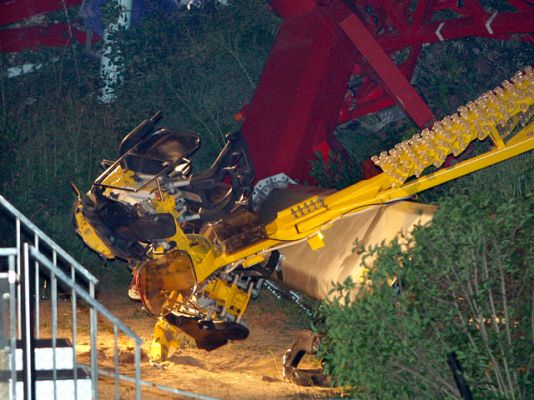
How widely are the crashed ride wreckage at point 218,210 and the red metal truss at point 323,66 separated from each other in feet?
11.8

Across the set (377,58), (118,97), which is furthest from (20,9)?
(377,58)

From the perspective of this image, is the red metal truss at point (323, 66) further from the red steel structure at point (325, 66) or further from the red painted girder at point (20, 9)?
Answer: the red painted girder at point (20, 9)

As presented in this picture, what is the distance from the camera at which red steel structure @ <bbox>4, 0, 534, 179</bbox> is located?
14.8 metres

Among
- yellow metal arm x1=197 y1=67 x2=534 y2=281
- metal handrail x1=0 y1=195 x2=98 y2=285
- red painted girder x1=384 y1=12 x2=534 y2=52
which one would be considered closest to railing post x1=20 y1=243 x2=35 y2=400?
metal handrail x1=0 y1=195 x2=98 y2=285

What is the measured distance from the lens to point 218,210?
455 inches

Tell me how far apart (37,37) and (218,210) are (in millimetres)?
11557

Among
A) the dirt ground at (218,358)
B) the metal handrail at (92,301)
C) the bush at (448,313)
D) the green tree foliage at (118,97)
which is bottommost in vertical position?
the bush at (448,313)

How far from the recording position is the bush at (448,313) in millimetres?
6949

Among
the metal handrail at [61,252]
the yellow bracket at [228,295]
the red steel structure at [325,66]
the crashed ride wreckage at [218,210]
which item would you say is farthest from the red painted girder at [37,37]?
the metal handrail at [61,252]

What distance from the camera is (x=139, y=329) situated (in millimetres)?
12633

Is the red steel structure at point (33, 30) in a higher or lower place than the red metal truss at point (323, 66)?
higher

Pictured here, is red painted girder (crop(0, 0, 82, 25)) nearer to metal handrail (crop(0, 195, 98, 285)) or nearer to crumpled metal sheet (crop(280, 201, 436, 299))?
crumpled metal sheet (crop(280, 201, 436, 299))

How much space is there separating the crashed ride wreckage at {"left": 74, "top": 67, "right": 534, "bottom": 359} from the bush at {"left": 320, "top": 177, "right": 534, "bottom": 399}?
321 cm

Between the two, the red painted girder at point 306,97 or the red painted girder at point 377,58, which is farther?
the red painted girder at point 306,97
